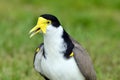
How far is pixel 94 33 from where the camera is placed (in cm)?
1197

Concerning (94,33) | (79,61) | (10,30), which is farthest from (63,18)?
(79,61)

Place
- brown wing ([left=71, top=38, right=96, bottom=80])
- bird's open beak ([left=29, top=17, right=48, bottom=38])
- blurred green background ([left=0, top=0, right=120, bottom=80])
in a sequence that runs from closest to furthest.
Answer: bird's open beak ([left=29, top=17, right=48, bottom=38]), brown wing ([left=71, top=38, right=96, bottom=80]), blurred green background ([left=0, top=0, right=120, bottom=80])

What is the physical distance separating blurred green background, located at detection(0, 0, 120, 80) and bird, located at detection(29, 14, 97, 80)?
5.00 ft

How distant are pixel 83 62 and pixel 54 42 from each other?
20.6 inches

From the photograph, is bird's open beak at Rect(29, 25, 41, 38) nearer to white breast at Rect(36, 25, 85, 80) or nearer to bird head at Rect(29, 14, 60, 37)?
bird head at Rect(29, 14, 60, 37)

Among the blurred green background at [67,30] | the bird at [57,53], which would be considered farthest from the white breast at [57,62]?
the blurred green background at [67,30]

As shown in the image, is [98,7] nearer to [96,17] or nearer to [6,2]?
[96,17]

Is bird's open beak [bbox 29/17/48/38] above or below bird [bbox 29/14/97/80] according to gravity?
above

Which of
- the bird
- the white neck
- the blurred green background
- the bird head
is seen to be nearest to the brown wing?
the bird

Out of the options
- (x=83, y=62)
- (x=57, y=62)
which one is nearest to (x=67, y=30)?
(x=83, y=62)

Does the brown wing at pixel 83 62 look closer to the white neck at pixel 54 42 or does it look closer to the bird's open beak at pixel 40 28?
the white neck at pixel 54 42

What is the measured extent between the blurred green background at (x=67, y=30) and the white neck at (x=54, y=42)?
1.64m

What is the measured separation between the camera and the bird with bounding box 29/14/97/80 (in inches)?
262

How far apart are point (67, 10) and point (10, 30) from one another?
3552mm
